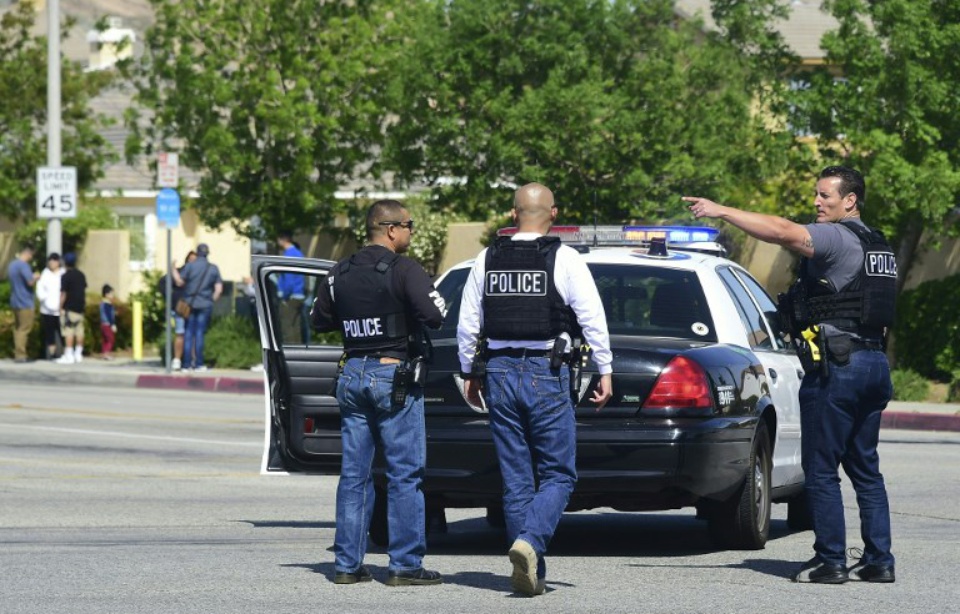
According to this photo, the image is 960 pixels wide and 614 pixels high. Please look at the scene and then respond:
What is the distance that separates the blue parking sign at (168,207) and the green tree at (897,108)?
883cm

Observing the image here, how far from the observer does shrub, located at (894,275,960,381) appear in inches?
914

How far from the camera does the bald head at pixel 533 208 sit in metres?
8.24

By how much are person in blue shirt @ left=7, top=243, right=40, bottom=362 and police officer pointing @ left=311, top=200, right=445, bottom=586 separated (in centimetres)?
2231

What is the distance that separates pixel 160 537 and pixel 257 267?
68.3 inches

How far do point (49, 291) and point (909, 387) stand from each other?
45.7 ft

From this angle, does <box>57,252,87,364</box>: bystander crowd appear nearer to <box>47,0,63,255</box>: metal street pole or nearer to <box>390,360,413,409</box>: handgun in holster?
<box>47,0,63,255</box>: metal street pole

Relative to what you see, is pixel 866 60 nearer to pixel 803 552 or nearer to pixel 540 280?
pixel 803 552

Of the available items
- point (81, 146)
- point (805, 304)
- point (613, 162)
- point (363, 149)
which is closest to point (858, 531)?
point (805, 304)

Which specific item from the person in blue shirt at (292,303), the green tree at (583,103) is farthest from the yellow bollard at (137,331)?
the green tree at (583,103)

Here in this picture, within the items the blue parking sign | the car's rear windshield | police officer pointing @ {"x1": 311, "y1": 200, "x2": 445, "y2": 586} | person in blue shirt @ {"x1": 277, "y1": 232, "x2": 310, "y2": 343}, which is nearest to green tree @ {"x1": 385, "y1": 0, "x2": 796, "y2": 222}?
person in blue shirt @ {"x1": 277, "y1": 232, "x2": 310, "y2": 343}

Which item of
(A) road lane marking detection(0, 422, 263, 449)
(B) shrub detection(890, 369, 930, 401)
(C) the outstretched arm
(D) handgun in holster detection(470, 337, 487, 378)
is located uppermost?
(C) the outstretched arm

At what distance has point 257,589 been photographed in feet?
27.2

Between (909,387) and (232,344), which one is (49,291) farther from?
(909,387)

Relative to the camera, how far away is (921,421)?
2030 centimetres
